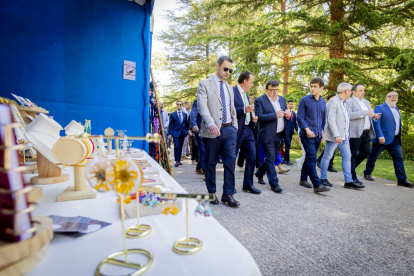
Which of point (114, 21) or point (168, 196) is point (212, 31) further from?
point (168, 196)

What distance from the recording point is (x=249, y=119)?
3.58m

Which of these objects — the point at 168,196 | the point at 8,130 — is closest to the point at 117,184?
the point at 168,196

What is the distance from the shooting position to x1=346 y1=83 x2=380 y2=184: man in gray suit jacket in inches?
171

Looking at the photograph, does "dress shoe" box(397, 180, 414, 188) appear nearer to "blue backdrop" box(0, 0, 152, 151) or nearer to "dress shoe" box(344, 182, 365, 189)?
"dress shoe" box(344, 182, 365, 189)

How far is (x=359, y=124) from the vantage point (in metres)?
4.38

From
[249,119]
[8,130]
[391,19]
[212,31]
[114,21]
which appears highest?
[212,31]

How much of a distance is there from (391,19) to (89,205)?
10.4m

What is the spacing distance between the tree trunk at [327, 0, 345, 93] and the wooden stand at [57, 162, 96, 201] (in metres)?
9.45

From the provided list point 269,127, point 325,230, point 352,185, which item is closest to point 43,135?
point 325,230

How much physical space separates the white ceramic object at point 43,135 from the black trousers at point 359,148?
4.99m

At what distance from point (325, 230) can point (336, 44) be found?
8.83 meters

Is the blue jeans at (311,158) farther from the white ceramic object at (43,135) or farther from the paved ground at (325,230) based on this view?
the white ceramic object at (43,135)

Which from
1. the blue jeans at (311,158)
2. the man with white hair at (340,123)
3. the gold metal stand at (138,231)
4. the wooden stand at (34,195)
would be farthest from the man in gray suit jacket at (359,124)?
the wooden stand at (34,195)

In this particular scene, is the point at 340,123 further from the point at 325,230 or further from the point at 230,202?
the point at 230,202
